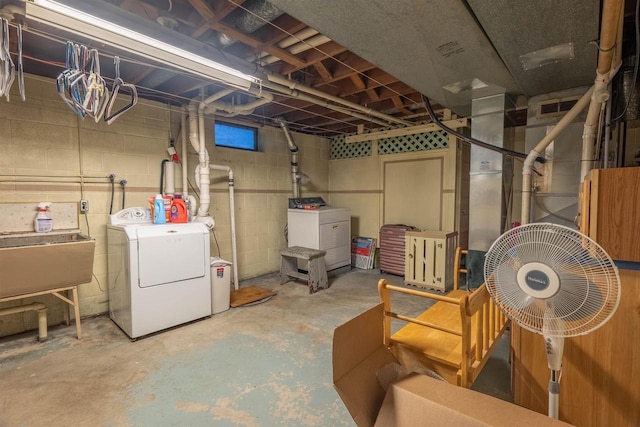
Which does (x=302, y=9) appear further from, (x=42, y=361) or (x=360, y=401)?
(x=42, y=361)

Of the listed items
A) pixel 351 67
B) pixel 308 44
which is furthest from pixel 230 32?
pixel 351 67

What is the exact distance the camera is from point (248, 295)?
4219 millimetres

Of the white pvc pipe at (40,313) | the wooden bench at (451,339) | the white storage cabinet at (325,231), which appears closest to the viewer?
the wooden bench at (451,339)

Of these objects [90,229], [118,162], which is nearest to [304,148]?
[118,162]

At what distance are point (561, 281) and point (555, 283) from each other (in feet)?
0.09

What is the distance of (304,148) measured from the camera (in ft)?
19.6

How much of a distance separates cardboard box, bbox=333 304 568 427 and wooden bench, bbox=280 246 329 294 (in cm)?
284

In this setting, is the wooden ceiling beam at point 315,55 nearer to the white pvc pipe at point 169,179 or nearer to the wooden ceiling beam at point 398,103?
the wooden ceiling beam at point 398,103

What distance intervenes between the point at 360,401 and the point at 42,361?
9.51 feet

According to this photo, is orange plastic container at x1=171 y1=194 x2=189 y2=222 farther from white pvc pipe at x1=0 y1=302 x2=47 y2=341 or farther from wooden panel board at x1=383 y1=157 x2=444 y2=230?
wooden panel board at x1=383 y1=157 x2=444 y2=230

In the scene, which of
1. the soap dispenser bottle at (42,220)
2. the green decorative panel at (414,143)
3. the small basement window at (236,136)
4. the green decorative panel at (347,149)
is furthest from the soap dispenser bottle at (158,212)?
the green decorative panel at (414,143)

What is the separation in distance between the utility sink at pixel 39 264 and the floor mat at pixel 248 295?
165cm

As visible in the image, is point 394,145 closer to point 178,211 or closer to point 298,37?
point 298,37

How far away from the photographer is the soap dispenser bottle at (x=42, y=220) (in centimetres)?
311
